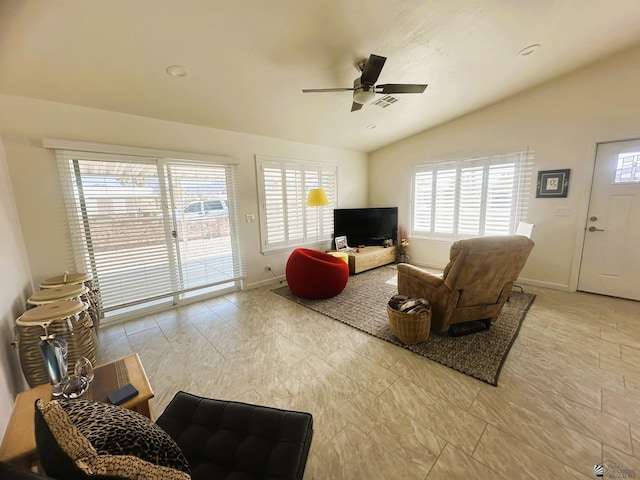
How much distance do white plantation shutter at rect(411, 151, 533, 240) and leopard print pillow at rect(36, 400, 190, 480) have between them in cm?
493

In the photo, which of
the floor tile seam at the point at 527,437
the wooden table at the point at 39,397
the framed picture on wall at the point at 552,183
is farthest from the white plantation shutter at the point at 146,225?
the framed picture on wall at the point at 552,183

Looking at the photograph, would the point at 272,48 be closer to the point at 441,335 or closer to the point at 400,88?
the point at 400,88

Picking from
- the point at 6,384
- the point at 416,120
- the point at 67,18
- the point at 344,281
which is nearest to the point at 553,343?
the point at 344,281

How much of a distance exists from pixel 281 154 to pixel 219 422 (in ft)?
12.7

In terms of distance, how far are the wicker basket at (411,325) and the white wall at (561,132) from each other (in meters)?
2.77

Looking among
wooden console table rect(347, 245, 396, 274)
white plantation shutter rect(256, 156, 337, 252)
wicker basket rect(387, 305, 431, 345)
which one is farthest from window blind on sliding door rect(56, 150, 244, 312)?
wicker basket rect(387, 305, 431, 345)

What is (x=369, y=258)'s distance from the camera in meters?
4.86

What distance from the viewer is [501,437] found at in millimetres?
1501

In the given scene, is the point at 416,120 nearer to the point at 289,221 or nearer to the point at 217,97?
the point at 289,221

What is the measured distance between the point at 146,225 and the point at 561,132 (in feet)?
18.5

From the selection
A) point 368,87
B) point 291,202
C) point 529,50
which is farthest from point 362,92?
point 291,202

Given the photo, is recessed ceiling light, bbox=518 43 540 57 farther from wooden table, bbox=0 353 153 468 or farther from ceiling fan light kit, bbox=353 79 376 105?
wooden table, bbox=0 353 153 468

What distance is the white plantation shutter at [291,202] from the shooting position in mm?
4180

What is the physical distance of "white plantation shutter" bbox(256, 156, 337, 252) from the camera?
4180 millimetres
